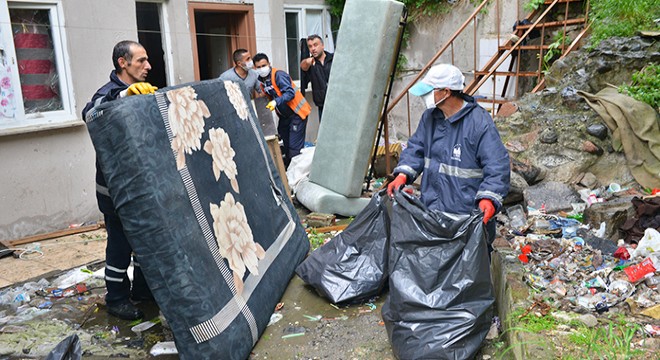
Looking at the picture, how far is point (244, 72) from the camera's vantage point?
6602 millimetres

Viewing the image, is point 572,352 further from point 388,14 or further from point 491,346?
point 388,14

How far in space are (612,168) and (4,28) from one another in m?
6.08

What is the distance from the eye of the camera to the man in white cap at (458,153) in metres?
3.15

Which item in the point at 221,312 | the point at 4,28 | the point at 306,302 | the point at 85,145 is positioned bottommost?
the point at 306,302

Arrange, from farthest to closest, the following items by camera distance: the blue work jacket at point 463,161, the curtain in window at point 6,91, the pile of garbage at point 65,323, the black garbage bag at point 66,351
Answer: the curtain in window at point 6,91
the pile of garbage at point 65,323
the blue work jacket at point 463,161
the black garbage bag at point 66,351

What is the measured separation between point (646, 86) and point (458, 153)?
11.5ft

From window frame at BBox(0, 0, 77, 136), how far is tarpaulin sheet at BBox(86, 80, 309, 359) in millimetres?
2914

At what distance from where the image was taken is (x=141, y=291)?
3906 mm

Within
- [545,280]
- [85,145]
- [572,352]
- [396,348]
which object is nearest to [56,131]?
[85,145]

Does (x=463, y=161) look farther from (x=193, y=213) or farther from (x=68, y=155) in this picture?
(x=68, y=155)

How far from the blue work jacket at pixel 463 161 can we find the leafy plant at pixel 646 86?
3213 mm

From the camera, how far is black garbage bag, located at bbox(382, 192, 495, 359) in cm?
276

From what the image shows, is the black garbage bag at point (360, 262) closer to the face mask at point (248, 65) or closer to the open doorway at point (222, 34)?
the face mask at point (248, 65)

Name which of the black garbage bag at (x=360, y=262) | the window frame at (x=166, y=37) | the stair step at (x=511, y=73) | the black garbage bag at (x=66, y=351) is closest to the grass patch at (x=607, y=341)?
the black garbage bag at (x=360, y=262)
